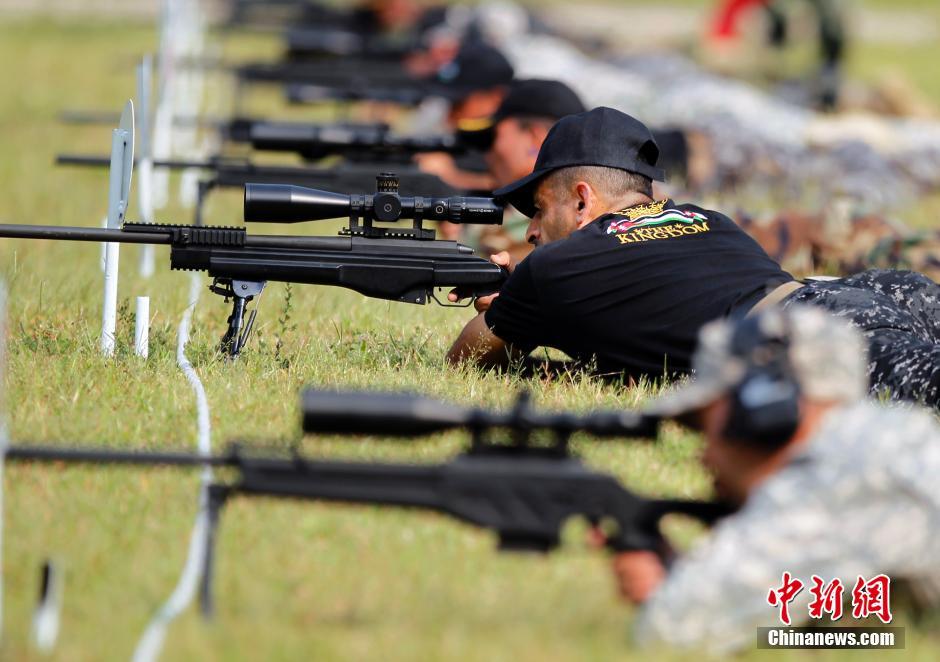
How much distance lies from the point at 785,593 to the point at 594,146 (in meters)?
2.86

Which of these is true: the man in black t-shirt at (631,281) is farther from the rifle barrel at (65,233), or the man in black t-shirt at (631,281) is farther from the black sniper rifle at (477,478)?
the black sniper rifle at (477,478)

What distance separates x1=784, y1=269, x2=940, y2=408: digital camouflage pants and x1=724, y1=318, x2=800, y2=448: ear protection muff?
200cm

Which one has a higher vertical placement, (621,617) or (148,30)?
(148,30)

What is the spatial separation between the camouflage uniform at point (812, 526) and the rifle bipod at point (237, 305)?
3111 millimetres

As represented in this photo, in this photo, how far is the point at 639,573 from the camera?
3.92 m

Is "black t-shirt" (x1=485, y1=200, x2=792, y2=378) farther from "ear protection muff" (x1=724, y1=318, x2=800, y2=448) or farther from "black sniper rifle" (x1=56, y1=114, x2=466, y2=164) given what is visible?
"black sniper rifle" (x1=56, y1=114, x2=466, y2=164)

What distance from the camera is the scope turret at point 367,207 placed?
6281 mm

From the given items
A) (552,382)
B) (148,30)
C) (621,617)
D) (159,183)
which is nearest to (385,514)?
(621,617)

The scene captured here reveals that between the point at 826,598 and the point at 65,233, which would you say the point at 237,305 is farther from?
the point at 826,598

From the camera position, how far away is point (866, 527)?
3.81m

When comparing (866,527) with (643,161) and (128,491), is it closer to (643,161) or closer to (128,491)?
(128,491)

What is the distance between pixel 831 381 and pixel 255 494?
152 cm

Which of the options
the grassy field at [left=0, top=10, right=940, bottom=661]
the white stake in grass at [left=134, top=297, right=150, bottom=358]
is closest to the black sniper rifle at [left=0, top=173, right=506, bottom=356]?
the white stake in grass at [left=134, top=297, right=150, bottom=358]

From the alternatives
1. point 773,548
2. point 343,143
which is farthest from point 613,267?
point 343,143
